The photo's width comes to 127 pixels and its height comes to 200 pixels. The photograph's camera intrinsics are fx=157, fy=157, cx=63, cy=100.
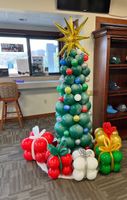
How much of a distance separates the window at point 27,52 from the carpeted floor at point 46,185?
232 centimetres

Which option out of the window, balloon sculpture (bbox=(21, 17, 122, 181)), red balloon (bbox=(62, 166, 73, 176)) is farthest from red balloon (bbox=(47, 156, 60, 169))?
the window

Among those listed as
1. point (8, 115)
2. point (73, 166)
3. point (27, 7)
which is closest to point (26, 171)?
point (73, 166)

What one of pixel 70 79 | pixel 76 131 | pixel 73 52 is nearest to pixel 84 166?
pixel 76 131

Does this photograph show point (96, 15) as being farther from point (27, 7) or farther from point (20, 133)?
point (20, 133)

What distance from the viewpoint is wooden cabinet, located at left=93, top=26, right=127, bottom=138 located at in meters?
2.43

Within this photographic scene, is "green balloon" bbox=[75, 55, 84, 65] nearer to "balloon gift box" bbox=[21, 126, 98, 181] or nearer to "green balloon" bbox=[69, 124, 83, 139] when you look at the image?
"green balloon" bbox=[69, 124, 83, 139]

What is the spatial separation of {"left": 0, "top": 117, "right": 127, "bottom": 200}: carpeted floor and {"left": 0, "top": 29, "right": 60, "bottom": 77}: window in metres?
2.32

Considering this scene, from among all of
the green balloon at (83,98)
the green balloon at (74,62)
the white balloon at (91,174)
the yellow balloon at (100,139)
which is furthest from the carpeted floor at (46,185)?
the green balloon at (74,62)

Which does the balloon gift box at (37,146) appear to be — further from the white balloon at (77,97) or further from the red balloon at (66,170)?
the white balloon at (77,97)

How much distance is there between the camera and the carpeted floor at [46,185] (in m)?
1.70

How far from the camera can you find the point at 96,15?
266 centimetres

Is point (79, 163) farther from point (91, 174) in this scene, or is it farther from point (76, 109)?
point (76, 109)

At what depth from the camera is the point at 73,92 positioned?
2.03 metres

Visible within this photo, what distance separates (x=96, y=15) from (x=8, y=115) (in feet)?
9.59
